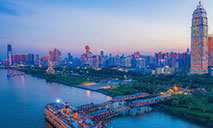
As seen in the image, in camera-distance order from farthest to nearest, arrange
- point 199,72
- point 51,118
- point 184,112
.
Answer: point 199,72
point 184,112
point 51,118

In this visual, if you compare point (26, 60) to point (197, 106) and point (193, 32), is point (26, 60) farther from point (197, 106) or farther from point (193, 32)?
point (197, 106)

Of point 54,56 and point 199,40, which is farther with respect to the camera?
point 54,56

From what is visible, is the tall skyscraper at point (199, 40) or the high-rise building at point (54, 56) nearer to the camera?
the tall skyscraper at point (199, 40)

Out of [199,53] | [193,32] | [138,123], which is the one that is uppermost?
[193,32]

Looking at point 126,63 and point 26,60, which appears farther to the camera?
point 26,60

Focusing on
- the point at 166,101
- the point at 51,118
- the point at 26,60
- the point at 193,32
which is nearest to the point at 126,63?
the point at 193,32

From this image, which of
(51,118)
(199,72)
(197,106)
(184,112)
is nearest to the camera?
(51,118)

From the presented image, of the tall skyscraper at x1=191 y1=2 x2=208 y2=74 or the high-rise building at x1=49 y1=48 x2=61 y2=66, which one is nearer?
the tall skyscraper at x1=191 y1=2 x2=208 y2=74

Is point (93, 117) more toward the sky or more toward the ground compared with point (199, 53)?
more toward the ground
